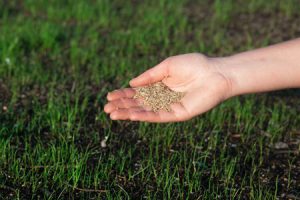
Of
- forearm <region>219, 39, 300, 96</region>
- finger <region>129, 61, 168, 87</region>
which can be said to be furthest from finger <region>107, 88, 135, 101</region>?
forearm <region>219, 39, 300, 96</region>

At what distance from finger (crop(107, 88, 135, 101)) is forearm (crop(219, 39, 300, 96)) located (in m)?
0.61

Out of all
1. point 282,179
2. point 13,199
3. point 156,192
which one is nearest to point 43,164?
point 13,199

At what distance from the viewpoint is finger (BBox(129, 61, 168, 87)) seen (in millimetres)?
3592

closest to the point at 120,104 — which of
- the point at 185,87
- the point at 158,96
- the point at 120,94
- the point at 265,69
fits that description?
the point at 120,94

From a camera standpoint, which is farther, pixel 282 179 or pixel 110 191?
pixel 282 179

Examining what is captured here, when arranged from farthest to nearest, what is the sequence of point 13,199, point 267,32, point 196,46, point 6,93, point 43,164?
1. point 267,32
2. point 196,46
3. point 6,93
4. point 43,164
5. point 13,199

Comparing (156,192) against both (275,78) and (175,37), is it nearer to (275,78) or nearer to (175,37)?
(275,78)

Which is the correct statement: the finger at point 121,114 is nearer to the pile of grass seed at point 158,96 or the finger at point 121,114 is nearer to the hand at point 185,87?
the hand at point 185,87

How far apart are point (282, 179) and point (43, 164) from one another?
4.95 feet

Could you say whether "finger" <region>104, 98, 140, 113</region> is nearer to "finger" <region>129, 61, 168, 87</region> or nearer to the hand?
the hand

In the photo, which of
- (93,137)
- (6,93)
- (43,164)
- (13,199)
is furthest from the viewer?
(6,93)

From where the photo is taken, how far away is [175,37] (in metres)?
5.84

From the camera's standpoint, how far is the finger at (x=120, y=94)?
360 cm

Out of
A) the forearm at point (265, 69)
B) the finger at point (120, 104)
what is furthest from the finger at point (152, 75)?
the forearm at point (265, 69)
